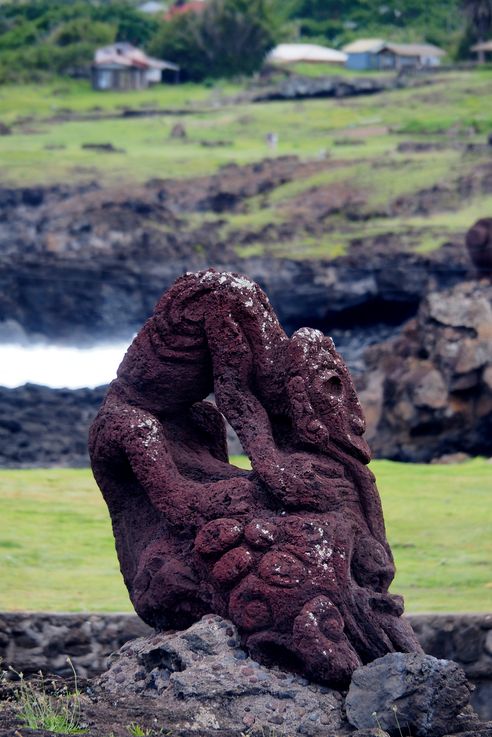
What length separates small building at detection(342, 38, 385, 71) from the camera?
7080 centimetres

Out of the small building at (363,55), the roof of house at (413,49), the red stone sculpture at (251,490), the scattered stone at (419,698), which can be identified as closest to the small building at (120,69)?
the small building at (363,55)

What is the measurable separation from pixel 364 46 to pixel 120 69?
13.3 m

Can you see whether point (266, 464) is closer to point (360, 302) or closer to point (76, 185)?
point (360, 302)

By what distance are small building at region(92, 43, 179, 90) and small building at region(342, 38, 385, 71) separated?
369 inches

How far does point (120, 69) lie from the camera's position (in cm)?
6412

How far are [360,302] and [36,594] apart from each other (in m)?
34.5

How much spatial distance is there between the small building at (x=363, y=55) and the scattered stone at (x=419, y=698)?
64.4 meters

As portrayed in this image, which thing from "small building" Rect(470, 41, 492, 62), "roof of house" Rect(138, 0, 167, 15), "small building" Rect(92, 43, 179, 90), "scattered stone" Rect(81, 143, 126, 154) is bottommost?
"scattered stone" Rect(81, 143, 126, 154)

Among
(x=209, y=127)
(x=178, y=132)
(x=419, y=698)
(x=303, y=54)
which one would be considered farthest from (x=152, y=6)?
(x=419, y=698)

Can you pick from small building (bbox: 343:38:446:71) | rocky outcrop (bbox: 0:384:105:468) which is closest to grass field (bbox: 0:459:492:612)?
rocky outcrop (bbox: 0:384:105:468)

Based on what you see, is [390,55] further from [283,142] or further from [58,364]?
[58,364]

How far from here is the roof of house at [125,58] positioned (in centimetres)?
6412

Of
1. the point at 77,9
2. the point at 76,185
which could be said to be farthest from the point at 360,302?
the point at 77,9

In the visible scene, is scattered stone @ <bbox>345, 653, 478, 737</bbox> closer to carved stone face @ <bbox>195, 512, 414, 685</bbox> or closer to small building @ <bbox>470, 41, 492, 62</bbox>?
carved stone face @ <bbox>195, 512, 414, 685</bbox>
